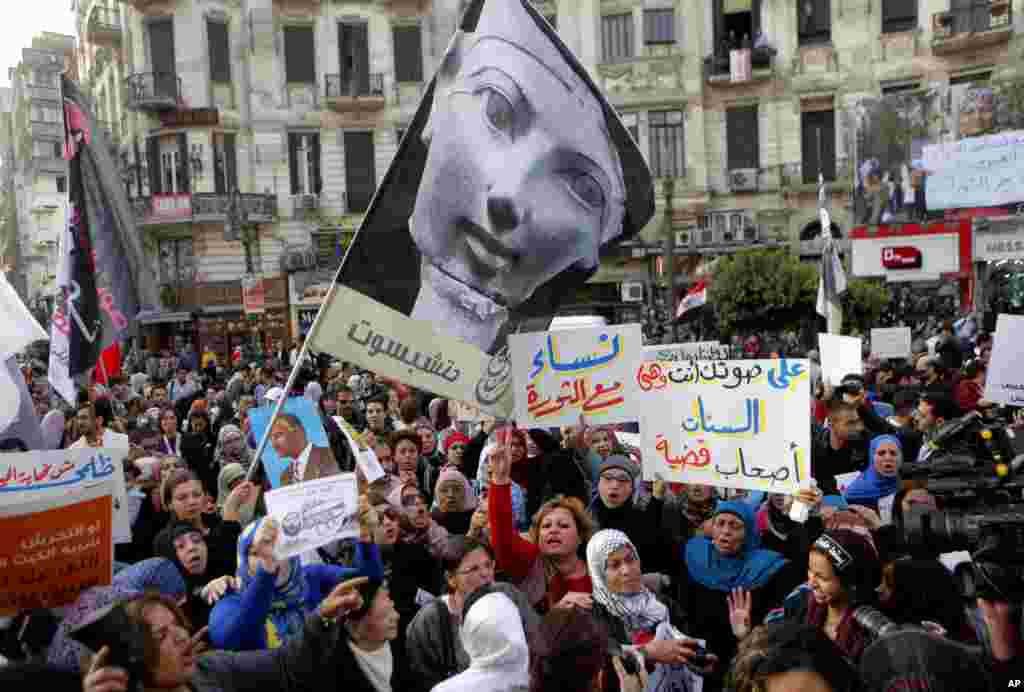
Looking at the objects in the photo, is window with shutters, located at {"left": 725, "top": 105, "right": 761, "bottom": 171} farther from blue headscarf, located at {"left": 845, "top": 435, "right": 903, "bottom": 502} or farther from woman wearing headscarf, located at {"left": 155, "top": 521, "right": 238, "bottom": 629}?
woman wearing headscarf, located at {"left": 155, "top": 521, "right": 238, "bottom": 629}

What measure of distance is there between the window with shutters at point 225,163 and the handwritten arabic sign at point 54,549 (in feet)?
81.8

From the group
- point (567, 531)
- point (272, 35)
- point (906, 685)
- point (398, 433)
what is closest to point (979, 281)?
point (398, 433)

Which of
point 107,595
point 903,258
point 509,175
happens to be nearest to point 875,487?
point 509,175

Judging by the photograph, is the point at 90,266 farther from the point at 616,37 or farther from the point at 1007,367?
the point at 616,37

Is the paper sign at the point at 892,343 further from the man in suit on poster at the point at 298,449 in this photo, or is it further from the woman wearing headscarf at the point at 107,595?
the woman wearing headscarf at the point at 107,595

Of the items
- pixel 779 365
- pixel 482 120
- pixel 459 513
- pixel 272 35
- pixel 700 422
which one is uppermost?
pixel 272 35

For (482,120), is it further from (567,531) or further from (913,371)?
(913,371)

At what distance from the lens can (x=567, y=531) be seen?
3777 millimetres

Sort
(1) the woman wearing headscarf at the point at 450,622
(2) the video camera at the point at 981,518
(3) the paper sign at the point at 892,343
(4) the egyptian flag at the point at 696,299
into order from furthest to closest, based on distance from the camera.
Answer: (4) the egyptian flag at the point at 696,299, (3) the paper sign at the point at 892,343, (1) the woman wearing headscarf at the point at 450,622, (2) the video camera at the point at 981,518

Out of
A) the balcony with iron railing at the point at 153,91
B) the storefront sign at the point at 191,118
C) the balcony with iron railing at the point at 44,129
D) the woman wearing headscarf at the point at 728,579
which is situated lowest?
the woman wearing headscarf at the point at 728,579

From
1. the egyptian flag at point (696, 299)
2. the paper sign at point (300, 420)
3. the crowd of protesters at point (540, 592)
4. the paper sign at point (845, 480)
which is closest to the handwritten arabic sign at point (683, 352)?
the crowd of protesters at point (540, 592)

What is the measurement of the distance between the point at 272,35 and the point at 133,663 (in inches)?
1103

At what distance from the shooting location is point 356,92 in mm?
28250

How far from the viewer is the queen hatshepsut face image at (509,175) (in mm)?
4520
